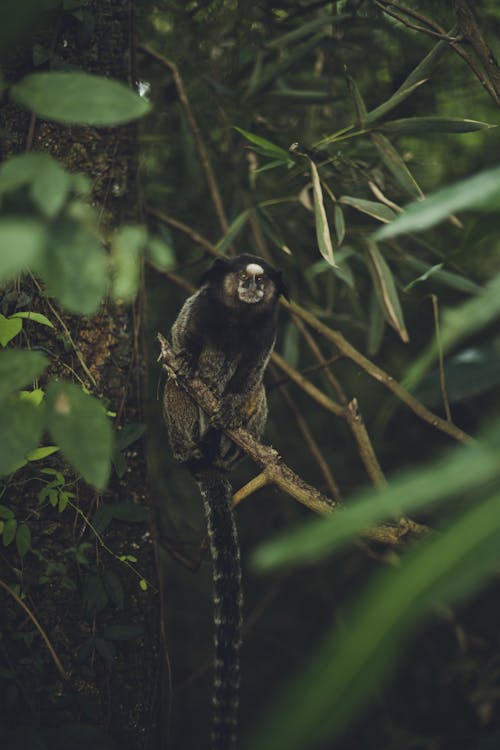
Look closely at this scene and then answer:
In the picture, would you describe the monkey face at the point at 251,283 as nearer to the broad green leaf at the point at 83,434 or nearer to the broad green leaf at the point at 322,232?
the broad green leaf at the point at 322,232

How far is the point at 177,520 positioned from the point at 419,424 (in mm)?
1726

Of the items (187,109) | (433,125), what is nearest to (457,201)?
(433,125)

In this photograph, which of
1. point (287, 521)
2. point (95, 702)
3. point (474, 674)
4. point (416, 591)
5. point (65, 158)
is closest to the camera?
point (416, 591)

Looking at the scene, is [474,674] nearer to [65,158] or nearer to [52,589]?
[52,589]

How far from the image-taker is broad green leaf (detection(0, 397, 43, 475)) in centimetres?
87

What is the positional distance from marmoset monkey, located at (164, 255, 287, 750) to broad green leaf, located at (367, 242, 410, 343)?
40 centimetres

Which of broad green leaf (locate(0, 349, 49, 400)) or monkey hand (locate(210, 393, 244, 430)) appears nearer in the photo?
broad green leaf (locate(0, 349, 49, 400))

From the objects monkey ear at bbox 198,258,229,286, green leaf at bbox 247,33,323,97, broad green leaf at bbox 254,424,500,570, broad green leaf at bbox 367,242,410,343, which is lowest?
monkey ear at bbox 198,258,229,286

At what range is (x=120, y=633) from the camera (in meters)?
1.88

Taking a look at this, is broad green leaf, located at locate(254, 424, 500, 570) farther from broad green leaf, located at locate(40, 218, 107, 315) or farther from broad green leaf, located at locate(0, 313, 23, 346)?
broad green leaf, located at locate(0, 313, 23, 346)

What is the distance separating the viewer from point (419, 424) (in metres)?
4.45

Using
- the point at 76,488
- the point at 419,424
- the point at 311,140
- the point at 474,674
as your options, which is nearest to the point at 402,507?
the point at 76,488

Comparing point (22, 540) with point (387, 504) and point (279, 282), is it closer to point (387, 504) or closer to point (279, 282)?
point (387, 504)

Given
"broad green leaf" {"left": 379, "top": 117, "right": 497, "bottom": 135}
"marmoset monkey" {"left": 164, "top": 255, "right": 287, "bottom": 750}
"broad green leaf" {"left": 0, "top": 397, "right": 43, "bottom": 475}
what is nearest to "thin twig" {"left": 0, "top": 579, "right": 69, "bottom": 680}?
"marmoset monkey" {"left": 164, "top": 255, "right": 287, "bottom": 750}
